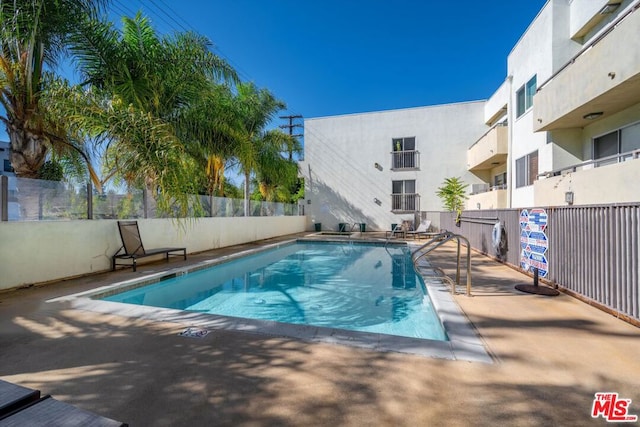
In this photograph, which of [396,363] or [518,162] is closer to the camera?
[396,363]

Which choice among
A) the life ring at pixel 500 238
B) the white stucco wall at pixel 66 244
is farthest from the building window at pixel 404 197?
the white stucco wall at pixel 66 244

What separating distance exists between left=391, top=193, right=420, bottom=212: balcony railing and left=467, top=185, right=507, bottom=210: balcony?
341 cm

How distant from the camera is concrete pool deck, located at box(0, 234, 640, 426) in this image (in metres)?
2.07

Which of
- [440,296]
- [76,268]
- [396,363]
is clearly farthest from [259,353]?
[76,268]

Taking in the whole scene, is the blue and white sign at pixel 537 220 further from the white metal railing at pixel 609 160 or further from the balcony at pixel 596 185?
the white metal railing at pixel 609 160

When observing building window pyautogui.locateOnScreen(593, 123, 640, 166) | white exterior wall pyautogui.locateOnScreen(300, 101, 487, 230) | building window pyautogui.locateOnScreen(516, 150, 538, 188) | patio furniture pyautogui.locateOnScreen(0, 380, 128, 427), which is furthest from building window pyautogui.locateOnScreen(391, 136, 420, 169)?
patio furniture pyautogui.locateOnScreen(0, 380, 128, 427)

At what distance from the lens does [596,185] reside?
650cm

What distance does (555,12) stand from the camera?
29.6ft

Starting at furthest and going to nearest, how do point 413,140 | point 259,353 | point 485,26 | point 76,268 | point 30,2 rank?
point 413,140
point 485,26
point 76,268
point 30,2
point 259,353

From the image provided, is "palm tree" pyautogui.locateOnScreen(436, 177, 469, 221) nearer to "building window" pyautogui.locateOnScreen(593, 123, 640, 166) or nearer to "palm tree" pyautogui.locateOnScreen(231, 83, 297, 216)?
"building window" pyautogui.locateOnScreen(593, 123, 640, 166)

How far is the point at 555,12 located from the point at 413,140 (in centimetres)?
1019

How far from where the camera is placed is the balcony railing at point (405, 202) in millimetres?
18797

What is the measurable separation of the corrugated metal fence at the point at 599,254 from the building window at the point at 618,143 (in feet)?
10.1

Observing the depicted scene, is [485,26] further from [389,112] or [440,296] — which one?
[440,296]
